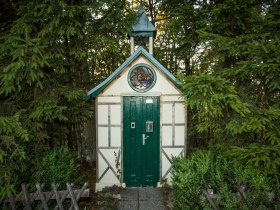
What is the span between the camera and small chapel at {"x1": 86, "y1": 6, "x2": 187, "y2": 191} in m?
7.89

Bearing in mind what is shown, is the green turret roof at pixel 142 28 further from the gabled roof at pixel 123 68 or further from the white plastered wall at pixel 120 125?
the white plastered wall at pixel 120 125

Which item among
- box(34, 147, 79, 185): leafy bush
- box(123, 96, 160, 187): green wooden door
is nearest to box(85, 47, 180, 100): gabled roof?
box(123, 96, 160, 187): green wooden door

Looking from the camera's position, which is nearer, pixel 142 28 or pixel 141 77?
pixel 141 77

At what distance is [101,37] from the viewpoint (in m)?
7.41

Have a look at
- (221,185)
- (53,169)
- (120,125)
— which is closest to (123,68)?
(120,125)

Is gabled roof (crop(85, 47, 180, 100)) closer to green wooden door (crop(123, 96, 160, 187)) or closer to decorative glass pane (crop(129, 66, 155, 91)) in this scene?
decorative glass pane (crop(129, 66, 155, 91))

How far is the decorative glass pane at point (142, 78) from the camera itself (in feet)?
25.7

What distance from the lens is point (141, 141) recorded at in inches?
319

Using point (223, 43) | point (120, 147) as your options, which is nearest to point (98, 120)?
point (120, 147)

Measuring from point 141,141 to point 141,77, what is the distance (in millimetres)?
1880

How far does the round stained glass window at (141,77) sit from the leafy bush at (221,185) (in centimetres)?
261

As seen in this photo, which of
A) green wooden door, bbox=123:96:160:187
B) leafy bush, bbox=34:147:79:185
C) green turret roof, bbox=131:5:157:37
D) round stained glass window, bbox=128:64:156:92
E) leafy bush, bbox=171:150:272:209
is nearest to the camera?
leafy bush, bbox=171:150:272:209

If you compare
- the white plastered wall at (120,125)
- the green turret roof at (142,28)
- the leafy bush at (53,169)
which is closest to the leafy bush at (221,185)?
the white plastered wall at (120,125)

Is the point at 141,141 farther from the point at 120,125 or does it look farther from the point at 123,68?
the point at 123,68
